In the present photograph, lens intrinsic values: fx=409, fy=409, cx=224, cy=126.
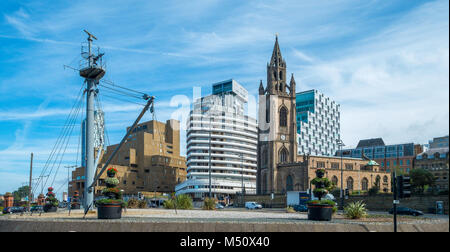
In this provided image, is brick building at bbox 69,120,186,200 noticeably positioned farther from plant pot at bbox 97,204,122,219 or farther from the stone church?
plant pot at bbox 97,204,122,219

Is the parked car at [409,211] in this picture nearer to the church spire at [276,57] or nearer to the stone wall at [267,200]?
the stone wall at [267,200]

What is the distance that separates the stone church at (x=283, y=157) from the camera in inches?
3821

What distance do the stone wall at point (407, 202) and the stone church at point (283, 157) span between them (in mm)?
31672

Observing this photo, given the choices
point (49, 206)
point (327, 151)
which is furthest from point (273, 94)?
point (327, 151)

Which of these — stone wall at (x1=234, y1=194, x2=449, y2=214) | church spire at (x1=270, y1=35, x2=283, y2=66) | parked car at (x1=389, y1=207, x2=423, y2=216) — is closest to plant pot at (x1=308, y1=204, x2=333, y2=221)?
parked car at (x1=389, y1=207, x2=423, y2=216)

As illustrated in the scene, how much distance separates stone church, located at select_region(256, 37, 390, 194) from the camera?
9706cm

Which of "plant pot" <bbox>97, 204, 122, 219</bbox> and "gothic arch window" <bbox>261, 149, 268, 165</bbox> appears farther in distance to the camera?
"gothic arch window" <bbox>261, 149, 268, 165</bbox>

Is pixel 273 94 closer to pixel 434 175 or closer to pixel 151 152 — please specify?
pixel 434 175

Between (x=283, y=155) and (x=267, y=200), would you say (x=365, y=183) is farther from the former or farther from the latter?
(x=267, y=200)

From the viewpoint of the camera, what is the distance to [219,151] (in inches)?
5571

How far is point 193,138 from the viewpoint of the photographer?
141000 millimetres

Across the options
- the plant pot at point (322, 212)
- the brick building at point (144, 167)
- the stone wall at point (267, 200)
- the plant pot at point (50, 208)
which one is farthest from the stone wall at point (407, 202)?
the brick building at point (144, 167)

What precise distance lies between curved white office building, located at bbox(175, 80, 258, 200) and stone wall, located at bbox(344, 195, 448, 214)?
2697 inches

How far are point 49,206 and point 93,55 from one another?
1563 centimetres
